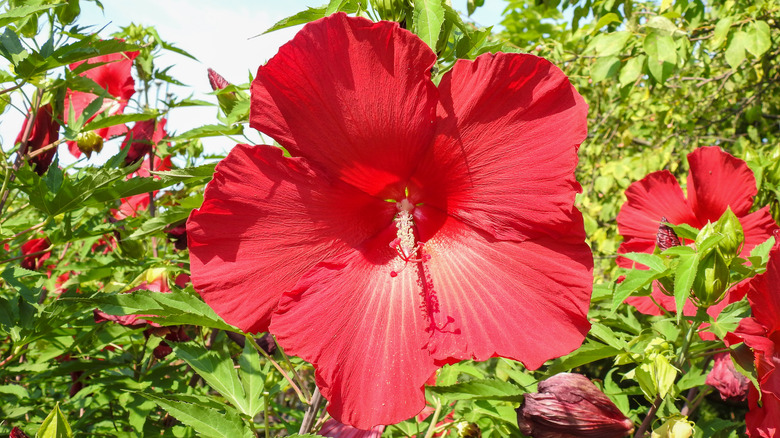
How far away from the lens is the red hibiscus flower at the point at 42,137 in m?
1.80

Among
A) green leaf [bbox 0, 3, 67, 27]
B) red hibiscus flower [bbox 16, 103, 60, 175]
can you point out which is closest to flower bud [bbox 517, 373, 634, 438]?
green leaf [bbox 0, 3, 67, 27]

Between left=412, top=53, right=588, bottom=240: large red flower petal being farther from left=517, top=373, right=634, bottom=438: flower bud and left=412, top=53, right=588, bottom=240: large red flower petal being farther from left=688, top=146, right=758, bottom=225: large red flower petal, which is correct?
left=688, top=146, right=758, bottom=225: large red flower petal

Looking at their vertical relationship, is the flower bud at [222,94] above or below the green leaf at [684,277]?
above

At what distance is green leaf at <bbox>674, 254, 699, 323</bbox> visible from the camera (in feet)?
3.51

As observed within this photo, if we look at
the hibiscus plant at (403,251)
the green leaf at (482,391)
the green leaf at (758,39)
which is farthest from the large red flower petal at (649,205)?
the green leaf at (758,39)

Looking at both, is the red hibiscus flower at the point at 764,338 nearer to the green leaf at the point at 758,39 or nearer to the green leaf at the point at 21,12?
the green leaf at the point at 21,12

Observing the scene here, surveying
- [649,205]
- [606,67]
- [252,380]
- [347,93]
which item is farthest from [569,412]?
[606,67]

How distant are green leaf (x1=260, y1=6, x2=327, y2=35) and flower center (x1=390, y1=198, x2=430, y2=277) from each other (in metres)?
0.36

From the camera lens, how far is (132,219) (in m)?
1.91

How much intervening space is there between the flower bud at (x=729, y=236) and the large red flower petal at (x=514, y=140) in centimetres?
51

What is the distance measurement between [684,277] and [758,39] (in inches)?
79.9

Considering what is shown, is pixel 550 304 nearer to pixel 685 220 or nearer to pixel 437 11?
pixel 437 11

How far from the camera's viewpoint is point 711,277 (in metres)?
1.17

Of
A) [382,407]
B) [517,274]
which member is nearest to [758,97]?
[517,274]
